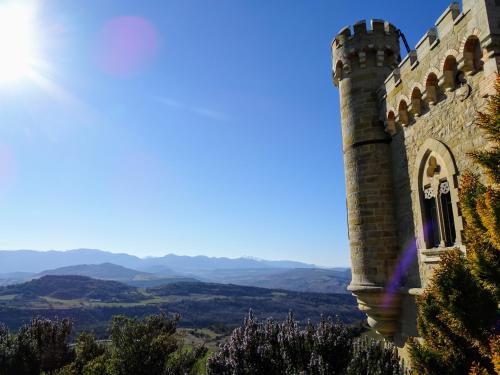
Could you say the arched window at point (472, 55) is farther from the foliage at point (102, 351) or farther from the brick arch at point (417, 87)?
the foliage at point (102, 351)

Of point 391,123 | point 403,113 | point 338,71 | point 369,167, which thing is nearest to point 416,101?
point 403,113

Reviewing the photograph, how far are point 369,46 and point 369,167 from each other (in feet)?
12.6

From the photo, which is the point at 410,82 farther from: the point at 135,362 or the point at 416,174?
the point at 135,362

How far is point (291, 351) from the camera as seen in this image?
968 centimetres

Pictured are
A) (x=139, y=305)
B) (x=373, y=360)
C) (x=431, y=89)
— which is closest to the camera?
(x=373, y=360)

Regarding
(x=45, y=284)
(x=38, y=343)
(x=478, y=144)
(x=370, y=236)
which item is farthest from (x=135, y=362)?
(x=45, y=284)

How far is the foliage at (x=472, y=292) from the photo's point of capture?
18.5 ft

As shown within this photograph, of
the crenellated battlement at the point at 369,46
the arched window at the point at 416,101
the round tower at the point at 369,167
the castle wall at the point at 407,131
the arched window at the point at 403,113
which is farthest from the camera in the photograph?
the crenellated battlement at the point at 369,46

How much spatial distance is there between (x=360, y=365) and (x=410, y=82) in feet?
23.3

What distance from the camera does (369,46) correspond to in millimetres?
12234

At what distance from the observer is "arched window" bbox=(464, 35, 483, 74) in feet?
25.3

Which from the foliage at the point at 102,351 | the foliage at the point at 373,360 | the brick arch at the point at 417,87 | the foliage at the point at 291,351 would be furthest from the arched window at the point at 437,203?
the foliage at the point at 102,351

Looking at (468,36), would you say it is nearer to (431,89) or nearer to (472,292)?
(431,89)

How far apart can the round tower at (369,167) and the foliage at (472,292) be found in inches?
171
